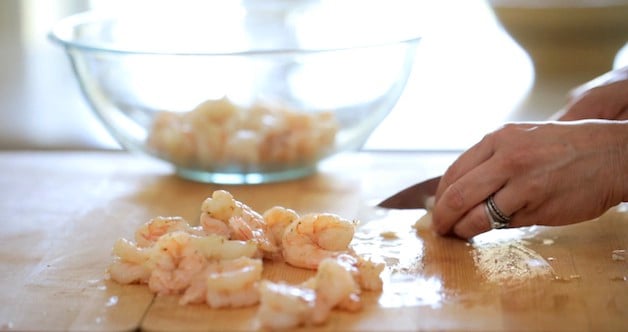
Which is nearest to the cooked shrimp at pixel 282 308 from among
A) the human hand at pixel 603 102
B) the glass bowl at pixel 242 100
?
the glass bowl at pixel 242 100

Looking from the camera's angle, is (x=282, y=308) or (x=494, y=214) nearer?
(x=282, y=308)

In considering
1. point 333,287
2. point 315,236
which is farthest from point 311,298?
point 315,236

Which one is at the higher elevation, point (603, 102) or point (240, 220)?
point (603, 102)

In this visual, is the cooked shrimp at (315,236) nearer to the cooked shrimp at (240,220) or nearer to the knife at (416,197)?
the cooked shrimp at (240,220)

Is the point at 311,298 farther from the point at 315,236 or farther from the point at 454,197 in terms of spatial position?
the point at 454,197

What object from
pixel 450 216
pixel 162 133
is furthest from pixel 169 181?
pixel 450 216

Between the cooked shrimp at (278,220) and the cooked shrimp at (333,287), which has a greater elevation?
the cooked shrimp at (278,220)

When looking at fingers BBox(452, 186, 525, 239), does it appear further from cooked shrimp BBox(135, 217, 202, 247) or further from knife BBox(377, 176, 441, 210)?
cooked shrimp BBox(135, 217, 202, 247)
